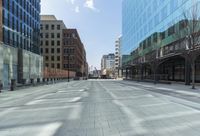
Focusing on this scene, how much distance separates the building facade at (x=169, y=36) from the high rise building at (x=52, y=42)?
53351mm

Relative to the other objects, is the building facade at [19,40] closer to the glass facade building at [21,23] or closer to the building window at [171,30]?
the glass facade building at [21,23]

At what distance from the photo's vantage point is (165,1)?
61.0 m

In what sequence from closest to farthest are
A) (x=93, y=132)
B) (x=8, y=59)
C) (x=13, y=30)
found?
(x=93, y=132) < (x=8, y=59) < (x=13, y=30)

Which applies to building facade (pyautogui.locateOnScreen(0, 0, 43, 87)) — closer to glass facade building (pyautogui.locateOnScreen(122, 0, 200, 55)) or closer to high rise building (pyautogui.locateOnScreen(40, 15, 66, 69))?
glass facade building (pyautogui.locateOnScreen(122, 0, 200, 55))

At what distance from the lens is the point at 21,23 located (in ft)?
207

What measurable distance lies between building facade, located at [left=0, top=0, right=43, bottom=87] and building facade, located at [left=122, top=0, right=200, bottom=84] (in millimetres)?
21672

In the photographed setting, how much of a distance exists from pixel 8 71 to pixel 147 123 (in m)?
42.7

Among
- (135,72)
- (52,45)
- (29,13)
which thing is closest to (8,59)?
(29,13)

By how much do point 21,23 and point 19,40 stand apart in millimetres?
3886

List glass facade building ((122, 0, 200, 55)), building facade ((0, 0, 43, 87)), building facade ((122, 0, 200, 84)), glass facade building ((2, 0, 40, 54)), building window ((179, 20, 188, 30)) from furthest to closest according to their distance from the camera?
glass facade building ((2, 0, 40, 54)) → glass facade building ((122, 0, 200, 55)) → building facade ((0, 0, 43, 87)) → building window ((179, 20, 188, 30)) → building facade ((122, 0, 200, 84))

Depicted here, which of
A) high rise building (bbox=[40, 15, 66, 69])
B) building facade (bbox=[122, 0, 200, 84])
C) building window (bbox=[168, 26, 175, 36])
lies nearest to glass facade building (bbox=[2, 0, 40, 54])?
building facade (bbox=[122, 0, 200, 84])

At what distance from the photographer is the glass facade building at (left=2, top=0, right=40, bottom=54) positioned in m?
53.5

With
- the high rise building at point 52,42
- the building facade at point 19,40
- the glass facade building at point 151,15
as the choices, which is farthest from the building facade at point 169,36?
the high rise building at point 52,42

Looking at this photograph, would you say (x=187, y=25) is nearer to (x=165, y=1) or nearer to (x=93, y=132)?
(x=165, y=1)
